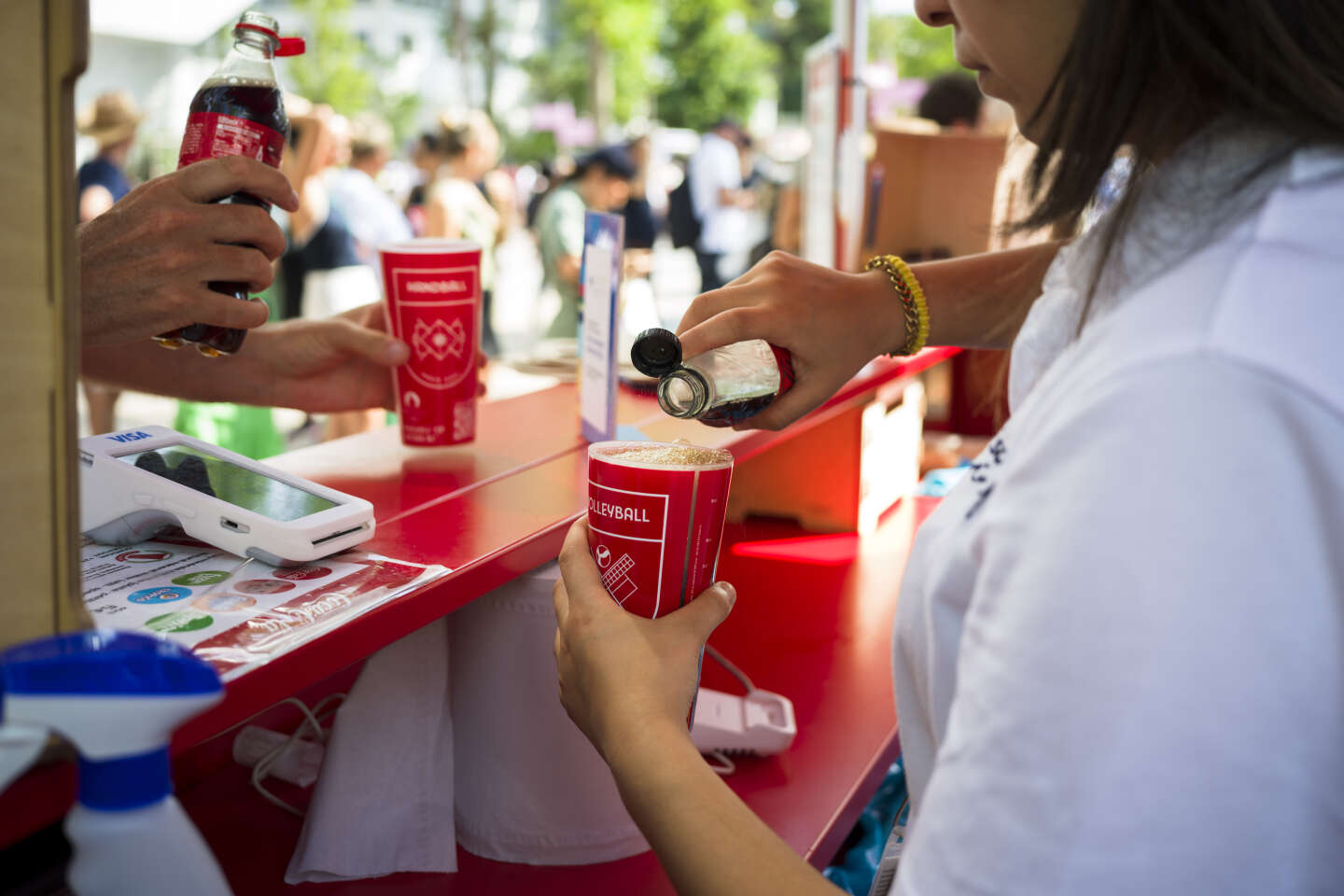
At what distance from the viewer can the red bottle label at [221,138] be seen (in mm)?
1199

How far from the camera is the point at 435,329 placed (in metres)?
1.57

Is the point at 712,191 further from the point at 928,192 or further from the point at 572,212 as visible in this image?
the point at 928,192

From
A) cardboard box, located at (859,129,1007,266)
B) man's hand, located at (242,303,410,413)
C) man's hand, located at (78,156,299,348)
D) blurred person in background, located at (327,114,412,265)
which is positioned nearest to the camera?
man's hand, located at (78,156,299,348)

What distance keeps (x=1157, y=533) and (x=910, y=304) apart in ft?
2.51

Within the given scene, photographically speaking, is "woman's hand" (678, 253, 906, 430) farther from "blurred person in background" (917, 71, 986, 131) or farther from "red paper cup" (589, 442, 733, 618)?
"blurred person in background" (917, 71, 986, 131)

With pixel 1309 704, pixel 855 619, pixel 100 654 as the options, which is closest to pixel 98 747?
pixel 100 654

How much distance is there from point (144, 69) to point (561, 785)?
1046 inches

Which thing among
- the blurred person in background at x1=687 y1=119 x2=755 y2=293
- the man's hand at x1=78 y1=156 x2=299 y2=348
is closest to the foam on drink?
the man's hand at x1=78 y1=156 x2=299 y2=348

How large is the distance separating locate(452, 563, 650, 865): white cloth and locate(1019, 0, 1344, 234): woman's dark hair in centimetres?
78

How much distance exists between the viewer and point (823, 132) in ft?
11.2

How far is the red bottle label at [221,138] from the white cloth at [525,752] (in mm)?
575

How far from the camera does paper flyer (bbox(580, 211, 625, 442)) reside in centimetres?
162

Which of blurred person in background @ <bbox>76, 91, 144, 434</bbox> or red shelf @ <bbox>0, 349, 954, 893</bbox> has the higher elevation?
blurred person in background @ <bbox>76, 91, 144, 434</bbox>

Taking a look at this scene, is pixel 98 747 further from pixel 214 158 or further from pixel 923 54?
pixel 923 54
